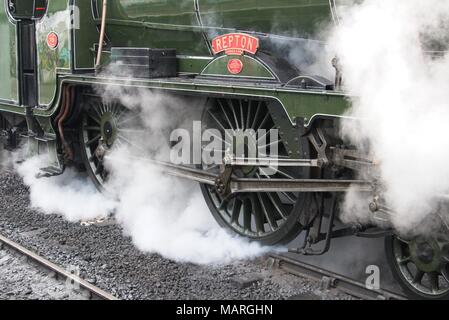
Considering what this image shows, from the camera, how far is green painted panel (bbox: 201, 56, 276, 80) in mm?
4066

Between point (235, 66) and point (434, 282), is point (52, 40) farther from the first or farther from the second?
point (434, 282)

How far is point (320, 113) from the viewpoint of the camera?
3.54m

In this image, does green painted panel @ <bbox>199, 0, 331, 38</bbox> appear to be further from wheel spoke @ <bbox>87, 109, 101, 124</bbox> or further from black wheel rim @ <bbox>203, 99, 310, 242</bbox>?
wheel spoke @ <bbox>87, 109, 101, 124</bbox>

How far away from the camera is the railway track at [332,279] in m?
3.59

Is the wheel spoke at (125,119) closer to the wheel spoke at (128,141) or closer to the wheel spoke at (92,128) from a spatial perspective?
the wheel spoke at (128,141)

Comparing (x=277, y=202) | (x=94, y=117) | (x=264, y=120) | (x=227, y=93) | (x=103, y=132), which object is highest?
(x=227, y=93)

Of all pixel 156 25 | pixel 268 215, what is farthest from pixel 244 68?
pixel 156 25

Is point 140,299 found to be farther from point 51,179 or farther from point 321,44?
point 51,179

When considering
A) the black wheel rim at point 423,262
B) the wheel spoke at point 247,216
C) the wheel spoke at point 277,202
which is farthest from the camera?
the wheel spoke at point 247,216

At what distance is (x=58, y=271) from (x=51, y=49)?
2590mm

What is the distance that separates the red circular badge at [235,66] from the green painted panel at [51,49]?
207 cm

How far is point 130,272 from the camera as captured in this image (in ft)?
14.1

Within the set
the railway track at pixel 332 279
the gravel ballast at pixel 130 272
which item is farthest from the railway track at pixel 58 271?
the railway track at pixel 332 279
